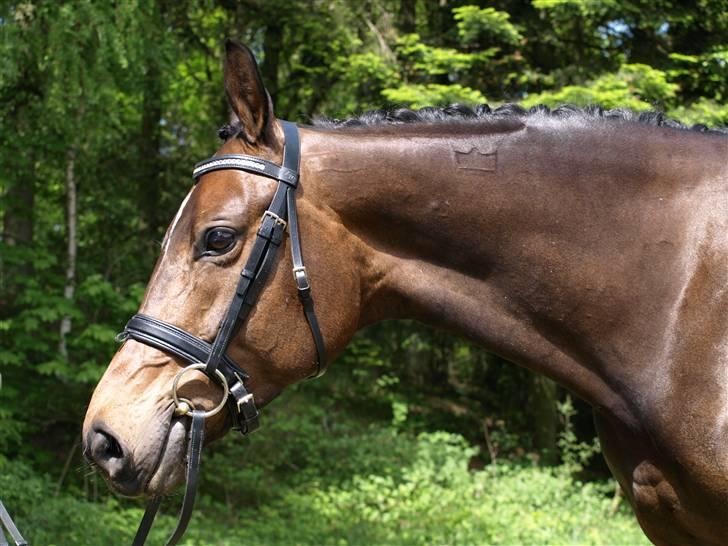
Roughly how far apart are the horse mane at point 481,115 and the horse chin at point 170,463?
916mm

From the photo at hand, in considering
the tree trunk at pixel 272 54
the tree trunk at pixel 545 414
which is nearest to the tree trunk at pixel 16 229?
the tree trunk at pixel 272 54

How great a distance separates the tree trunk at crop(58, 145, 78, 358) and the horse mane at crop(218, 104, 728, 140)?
20.4 feet

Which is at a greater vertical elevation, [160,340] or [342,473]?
[160,340]

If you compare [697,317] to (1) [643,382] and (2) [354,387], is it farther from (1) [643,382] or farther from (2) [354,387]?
(2) [354,387]

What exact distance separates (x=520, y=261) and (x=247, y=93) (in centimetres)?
94

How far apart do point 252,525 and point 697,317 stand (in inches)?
238

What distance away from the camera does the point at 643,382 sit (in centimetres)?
214

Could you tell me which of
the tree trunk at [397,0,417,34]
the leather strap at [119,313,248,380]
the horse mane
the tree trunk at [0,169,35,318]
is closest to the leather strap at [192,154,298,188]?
the horse mane

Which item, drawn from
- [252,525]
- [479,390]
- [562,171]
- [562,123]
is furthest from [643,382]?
[479,390]

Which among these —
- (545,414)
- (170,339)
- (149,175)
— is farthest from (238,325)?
(545,414)

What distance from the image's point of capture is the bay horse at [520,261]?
207 centimetres

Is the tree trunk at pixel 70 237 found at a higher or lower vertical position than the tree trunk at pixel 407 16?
lower

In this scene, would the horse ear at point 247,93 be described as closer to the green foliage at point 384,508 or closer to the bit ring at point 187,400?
the bit ring at point 187,400

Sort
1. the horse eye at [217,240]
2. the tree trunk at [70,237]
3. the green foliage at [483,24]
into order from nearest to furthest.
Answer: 1. the horse eye at [217,240]
2. the green foliage at [483,24]
3. the tree trunk at [70,237]
